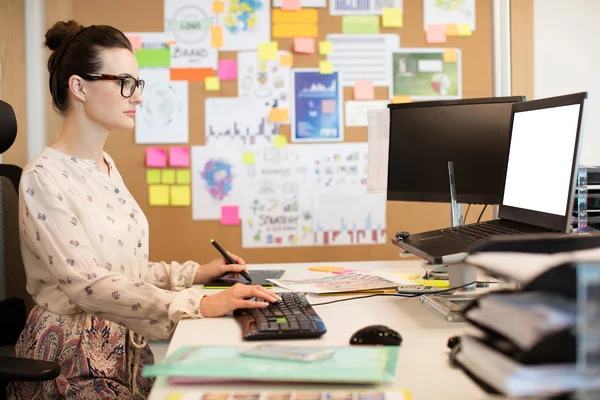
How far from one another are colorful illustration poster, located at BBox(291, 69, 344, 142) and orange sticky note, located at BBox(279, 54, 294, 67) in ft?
0.14

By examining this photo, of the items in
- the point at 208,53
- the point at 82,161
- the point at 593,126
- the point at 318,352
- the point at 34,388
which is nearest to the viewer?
the point at 318,352

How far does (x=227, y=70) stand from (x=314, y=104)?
434 millimetres

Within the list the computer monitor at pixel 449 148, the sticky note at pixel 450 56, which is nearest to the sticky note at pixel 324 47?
the sticky note at pixel 450 56

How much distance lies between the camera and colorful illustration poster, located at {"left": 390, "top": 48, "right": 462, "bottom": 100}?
121 inches

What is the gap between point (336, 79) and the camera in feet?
10.1

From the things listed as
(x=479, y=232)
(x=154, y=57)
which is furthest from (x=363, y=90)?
(x=479, y=232)

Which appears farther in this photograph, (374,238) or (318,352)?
(374,238)

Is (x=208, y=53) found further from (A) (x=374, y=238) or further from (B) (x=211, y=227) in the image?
(A) (x=374, y=238)

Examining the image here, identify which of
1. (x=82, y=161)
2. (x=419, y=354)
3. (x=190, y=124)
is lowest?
(x=419, y=354)

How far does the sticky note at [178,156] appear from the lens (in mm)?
3020

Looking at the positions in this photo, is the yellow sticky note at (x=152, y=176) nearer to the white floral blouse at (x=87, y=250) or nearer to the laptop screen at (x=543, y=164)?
the white floral blouse at (x=87, y=250)

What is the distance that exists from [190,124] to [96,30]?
1314 millimetres

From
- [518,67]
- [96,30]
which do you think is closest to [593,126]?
[518,67]

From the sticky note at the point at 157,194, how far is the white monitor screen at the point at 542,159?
5.99ft
